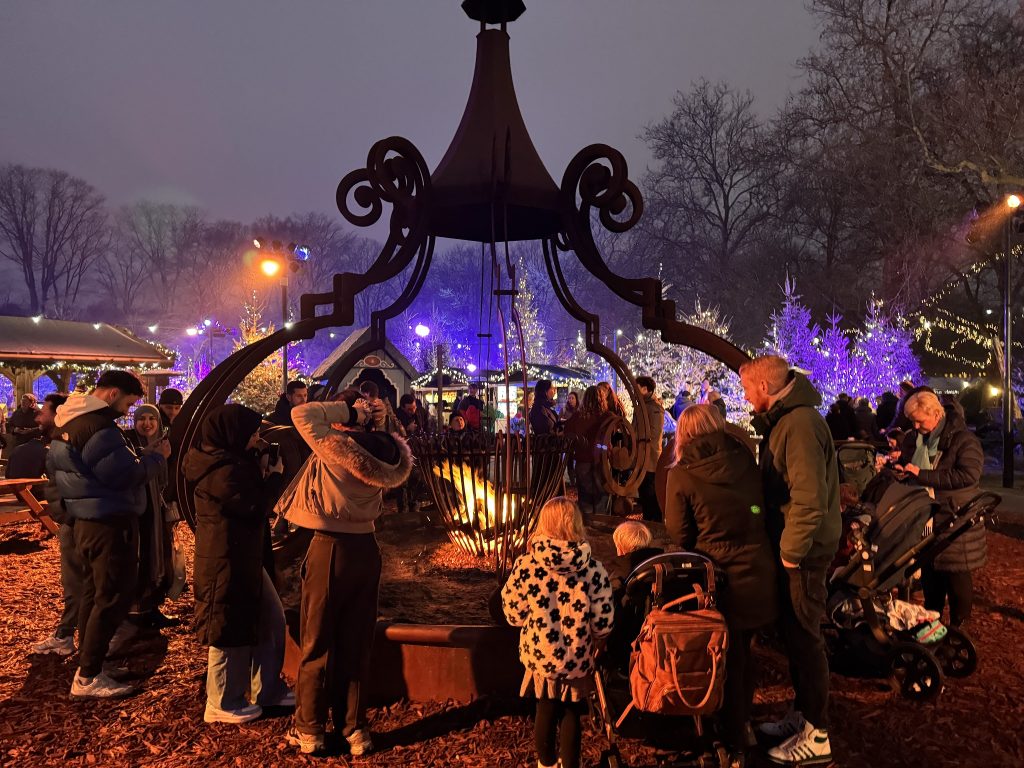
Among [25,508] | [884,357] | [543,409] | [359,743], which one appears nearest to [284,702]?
[359,743]

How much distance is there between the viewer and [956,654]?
4527mm

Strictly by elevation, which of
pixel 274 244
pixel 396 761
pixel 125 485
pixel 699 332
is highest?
pixel 274 244

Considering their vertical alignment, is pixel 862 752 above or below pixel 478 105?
below

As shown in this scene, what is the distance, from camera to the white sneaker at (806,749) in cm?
342

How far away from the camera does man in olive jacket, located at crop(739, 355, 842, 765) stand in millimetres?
3350

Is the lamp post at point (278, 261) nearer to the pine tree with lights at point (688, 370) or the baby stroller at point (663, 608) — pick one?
the pine tree with lights at point (688, 370)

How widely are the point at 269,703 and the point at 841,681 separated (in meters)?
3.37

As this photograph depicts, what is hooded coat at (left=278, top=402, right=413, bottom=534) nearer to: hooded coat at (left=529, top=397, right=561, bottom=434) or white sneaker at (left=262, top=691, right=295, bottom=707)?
white sneaker at (left=262, top=691, right=295, bottom=707)

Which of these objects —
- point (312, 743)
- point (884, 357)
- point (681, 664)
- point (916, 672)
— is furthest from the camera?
point (884, 357)

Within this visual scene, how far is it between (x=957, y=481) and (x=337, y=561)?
Result: 4221 mm

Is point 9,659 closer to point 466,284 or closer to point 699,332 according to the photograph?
point 699,332

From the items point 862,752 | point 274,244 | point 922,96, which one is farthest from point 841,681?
point 922,96

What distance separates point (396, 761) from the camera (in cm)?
354

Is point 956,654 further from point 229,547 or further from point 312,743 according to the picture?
point 229,547
